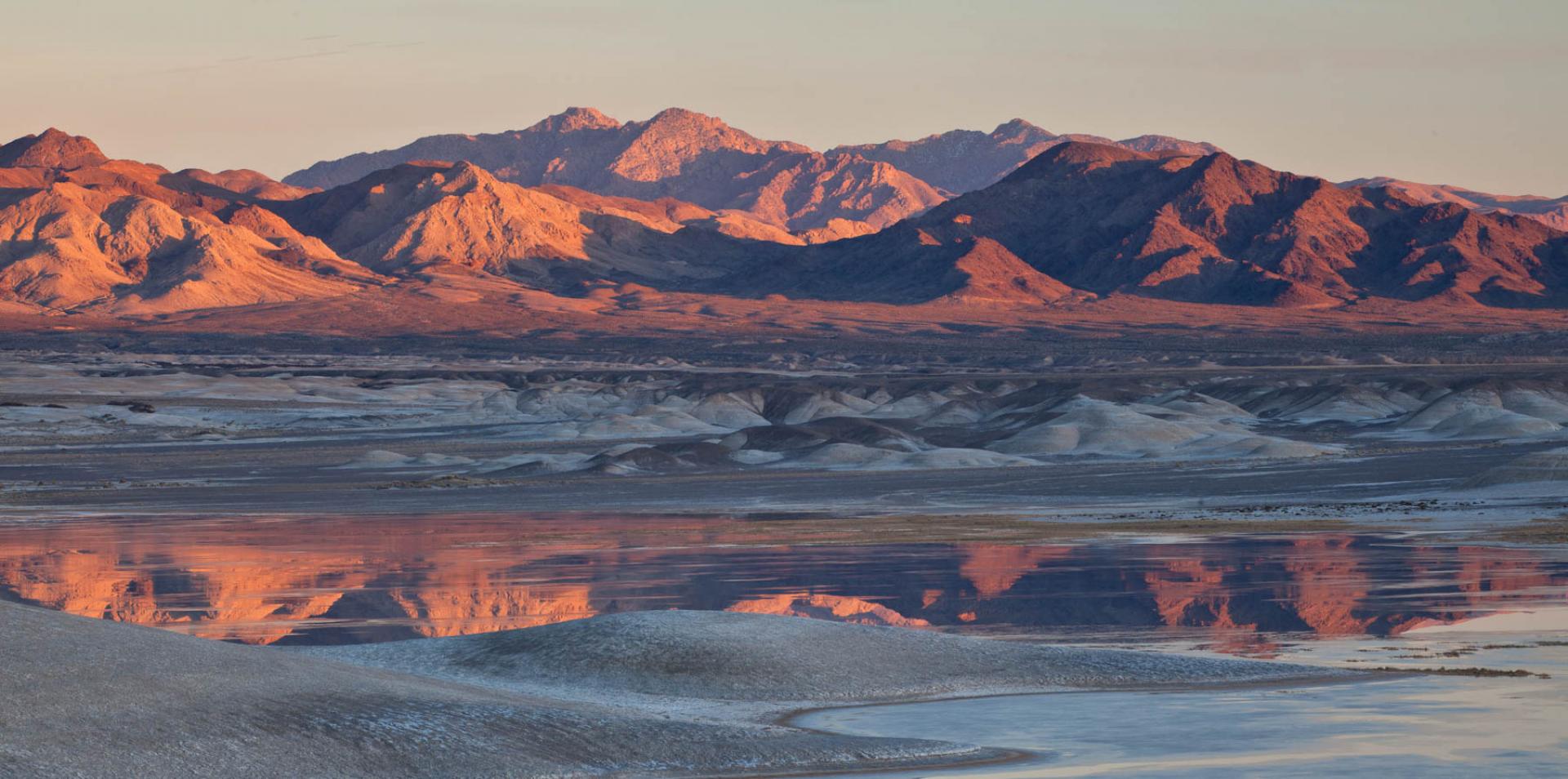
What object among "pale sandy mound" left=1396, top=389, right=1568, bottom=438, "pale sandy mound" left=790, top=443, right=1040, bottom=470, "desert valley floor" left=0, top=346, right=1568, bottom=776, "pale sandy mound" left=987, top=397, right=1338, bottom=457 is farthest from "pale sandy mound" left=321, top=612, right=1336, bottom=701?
"pale sandy mound" left=1396, top=389, right=1568, bottom=438

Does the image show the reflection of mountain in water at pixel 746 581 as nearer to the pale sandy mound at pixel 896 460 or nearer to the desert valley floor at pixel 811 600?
the desert valley floor at pixel 811 600

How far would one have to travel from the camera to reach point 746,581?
33188 mm

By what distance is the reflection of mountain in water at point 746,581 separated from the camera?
27312 mm

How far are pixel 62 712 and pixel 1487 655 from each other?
15.3 m

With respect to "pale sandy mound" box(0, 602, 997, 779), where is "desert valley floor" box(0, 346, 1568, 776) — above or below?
below

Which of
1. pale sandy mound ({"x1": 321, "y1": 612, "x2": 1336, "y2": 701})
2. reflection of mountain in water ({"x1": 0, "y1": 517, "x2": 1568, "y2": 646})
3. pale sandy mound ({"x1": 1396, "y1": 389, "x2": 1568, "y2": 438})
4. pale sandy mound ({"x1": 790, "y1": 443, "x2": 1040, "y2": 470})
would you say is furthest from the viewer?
pale sandy mound ({"x1": 1396, "y1": 389, "x2": 1568, "y2": 438})

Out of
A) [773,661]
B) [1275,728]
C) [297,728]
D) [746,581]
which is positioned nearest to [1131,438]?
[746,581]

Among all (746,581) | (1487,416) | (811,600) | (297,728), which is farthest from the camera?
(1487,416)

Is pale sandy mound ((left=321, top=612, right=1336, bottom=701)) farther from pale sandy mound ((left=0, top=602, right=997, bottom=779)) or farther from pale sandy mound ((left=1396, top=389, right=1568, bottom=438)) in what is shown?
pale sandy mound ((left=1396, top=389, right=1568, bottom=438))

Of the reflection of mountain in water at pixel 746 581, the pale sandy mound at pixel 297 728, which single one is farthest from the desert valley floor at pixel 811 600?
the reflection of mountain in water at pixel 746 581

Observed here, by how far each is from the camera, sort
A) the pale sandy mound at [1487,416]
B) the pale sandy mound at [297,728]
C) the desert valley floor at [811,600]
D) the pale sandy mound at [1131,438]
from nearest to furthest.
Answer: the pale sandy mound at [297,728], the desert valley floor at [811,600], the pale sandy mound at [1131,438], the pale sandy mound at [1487,416]

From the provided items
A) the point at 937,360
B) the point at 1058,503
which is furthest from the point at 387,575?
the point at 937,360

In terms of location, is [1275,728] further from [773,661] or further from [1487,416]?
[1487,416]

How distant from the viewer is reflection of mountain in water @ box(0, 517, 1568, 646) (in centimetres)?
2731
